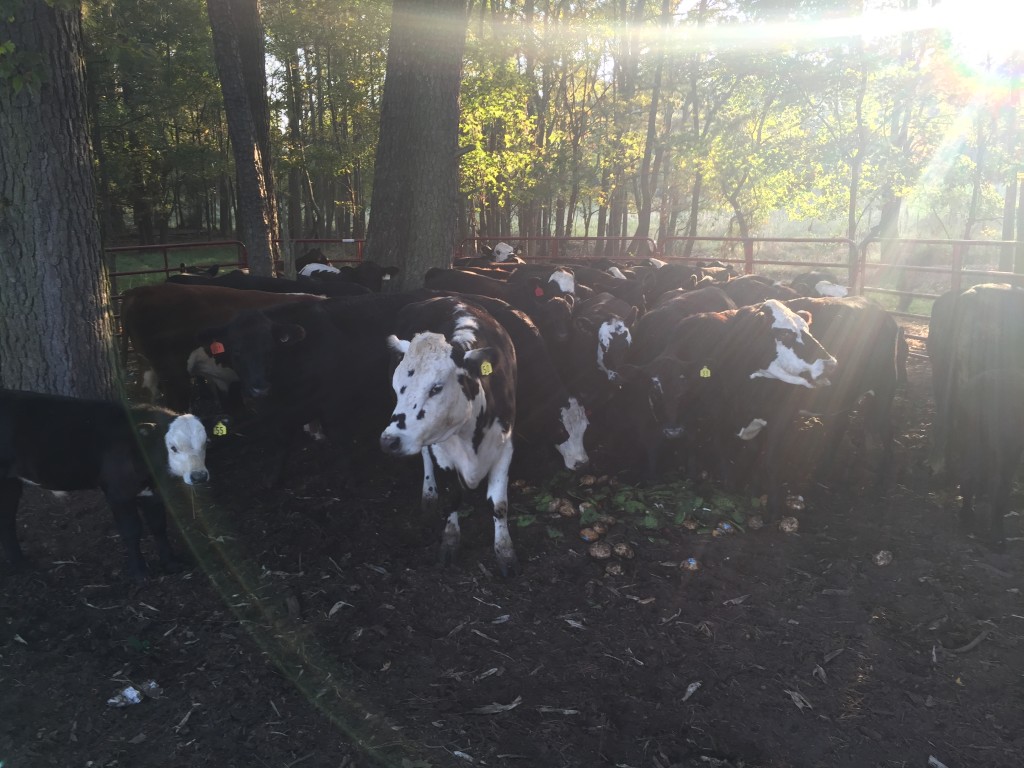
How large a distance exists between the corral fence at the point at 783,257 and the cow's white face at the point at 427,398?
3863 millimetres

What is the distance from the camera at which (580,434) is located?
627cm

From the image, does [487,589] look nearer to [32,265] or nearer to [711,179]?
[32,265]

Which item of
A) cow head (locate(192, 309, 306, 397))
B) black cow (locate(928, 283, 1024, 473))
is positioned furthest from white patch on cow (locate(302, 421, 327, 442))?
black cow (locate(928, 283, 1024, 473))

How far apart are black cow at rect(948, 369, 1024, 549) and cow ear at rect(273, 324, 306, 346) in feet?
18.1

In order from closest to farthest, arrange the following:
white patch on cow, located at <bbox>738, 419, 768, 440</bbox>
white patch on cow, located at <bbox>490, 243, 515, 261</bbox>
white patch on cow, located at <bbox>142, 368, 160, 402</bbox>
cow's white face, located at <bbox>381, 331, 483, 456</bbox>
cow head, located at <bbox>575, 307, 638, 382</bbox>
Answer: cow's white face, located at <bbox>381, 331, 483, 456</bbox> → white patch on cow, located at <bbox>738, 419, 768, 440</bbox> → cow head, located at <bbox>575, 307, 638, 382</bbox> → white patch on cow, located at <bbox>142, 368, 160, 402</bbox> → white patch on cow, located at <bbox>490, 243, 515, 261</bbox>

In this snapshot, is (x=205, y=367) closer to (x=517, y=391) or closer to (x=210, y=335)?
(x=210, y=335)

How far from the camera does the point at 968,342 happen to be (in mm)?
5996

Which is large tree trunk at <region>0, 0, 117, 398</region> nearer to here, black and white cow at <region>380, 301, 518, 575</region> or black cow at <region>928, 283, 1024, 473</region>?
black and white cow at <region>380, 301, 518, 575</region>

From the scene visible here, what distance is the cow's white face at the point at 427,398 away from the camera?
4.40 meters

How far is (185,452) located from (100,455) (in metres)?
0.55

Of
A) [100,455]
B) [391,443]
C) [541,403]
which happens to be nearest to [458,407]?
[391,443]

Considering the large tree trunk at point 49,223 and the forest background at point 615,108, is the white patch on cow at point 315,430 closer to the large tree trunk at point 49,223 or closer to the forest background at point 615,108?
the large tree trunk at point 49,223

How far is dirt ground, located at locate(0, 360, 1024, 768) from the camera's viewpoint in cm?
337

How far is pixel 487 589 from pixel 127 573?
2476mm
